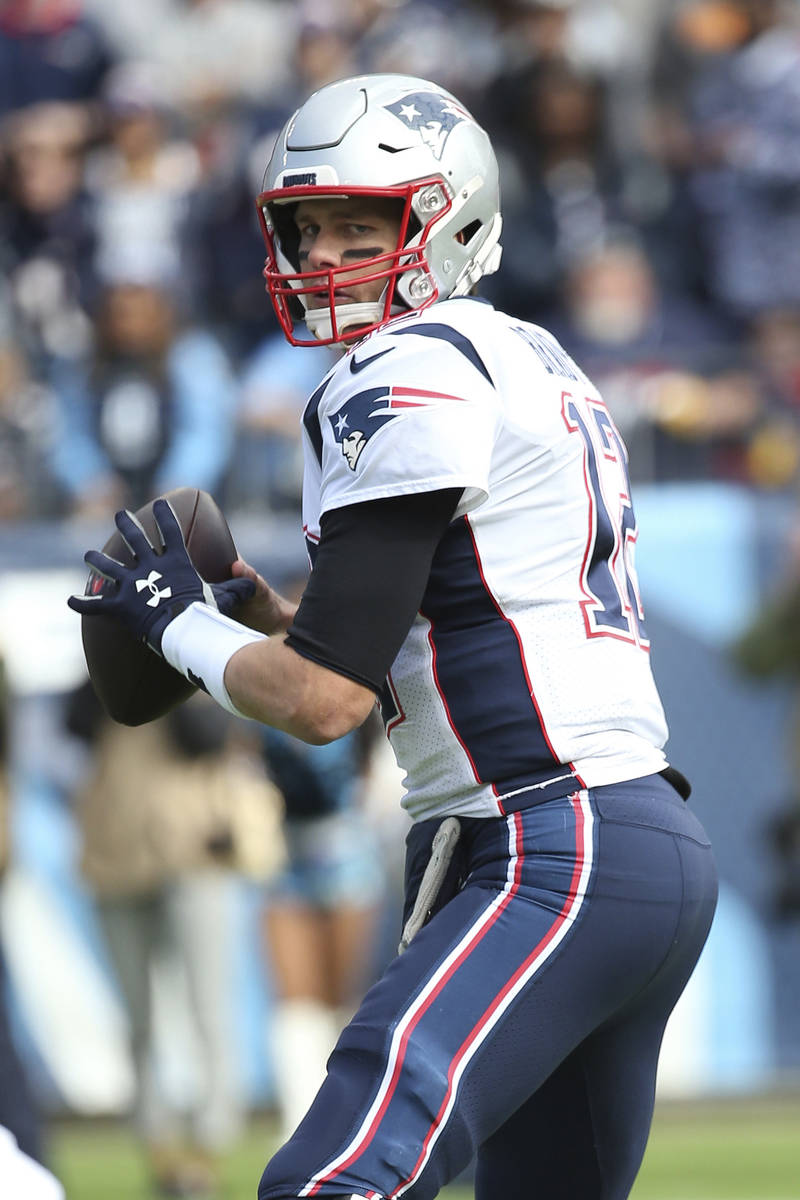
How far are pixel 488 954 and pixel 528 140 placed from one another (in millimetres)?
6448

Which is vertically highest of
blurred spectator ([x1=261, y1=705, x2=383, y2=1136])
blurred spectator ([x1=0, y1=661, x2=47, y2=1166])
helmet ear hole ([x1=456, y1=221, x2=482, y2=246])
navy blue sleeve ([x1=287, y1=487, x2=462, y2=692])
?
helmet ear hole ([x1=456, y1=221, x2=482, y2=246])

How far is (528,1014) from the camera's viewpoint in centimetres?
249

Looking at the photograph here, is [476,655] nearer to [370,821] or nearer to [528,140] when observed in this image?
[370,821]

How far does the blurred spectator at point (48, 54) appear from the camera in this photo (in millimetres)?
8992

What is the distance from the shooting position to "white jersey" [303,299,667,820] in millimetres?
2561

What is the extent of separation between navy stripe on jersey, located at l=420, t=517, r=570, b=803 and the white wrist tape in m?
0.27

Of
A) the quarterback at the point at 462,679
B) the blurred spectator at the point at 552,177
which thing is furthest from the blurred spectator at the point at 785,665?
the quarterback at the point at 462,679

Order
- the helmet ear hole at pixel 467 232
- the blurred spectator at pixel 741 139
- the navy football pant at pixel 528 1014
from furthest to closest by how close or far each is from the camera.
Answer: the blurred spectator at pixel 741 139
the helmet ear hole at pixel 467 232
the navy football pant at pixel 528 1014

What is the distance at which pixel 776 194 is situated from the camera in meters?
8.16

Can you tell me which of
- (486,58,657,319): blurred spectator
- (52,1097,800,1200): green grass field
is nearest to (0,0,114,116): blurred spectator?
(486,58,657,319): blurred spectator

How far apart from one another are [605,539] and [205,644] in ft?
1.95

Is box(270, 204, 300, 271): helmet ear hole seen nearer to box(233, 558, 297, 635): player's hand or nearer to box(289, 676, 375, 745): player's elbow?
box(233, 558, 297, 635): player's hand

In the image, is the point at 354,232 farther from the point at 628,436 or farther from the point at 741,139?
the point at 741,139

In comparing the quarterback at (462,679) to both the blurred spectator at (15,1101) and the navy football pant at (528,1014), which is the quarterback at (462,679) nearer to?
the navy football pant at (528,1014)
